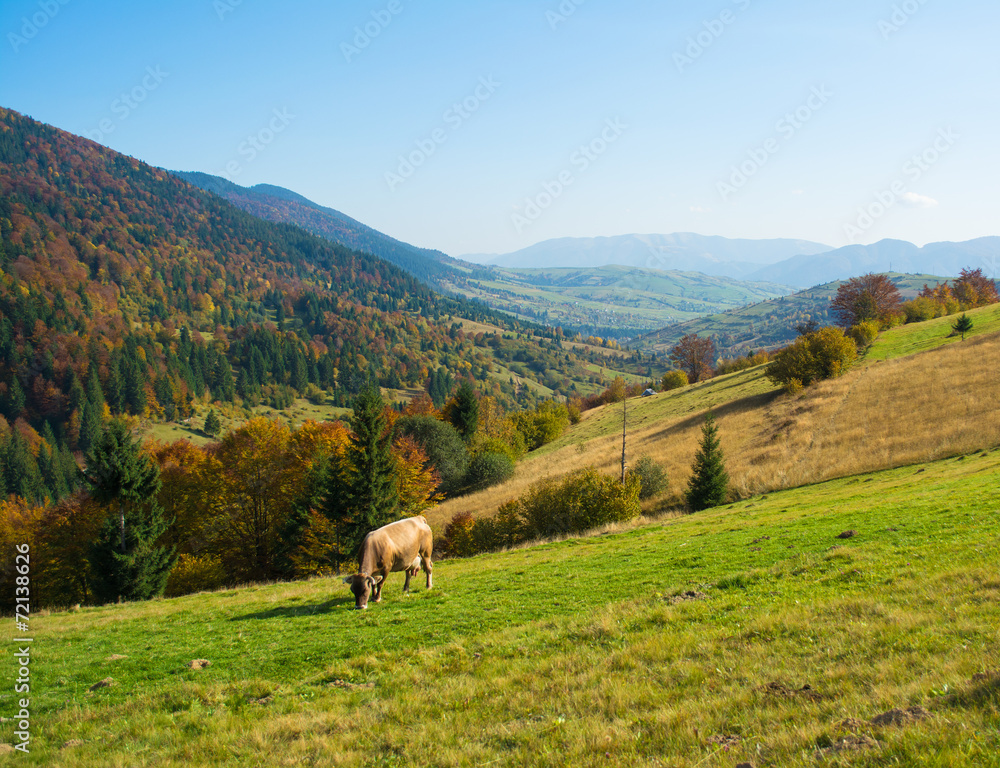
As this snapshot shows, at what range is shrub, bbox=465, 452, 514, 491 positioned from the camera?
68.9 meters

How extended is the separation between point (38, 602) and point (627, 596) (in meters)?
56.7

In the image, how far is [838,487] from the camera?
3359 cm

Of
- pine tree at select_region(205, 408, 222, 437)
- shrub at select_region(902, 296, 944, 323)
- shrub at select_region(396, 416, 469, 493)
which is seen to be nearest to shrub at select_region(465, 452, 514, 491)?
shrub at select_region(396, 416, 469, 493)

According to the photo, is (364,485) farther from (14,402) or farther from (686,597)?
(14,402)

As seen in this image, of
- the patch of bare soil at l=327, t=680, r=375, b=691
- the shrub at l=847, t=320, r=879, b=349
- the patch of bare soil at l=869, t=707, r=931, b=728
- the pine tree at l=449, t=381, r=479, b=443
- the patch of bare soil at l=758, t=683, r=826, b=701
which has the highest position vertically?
the shrub at l=847, t=320, r=879, b=349

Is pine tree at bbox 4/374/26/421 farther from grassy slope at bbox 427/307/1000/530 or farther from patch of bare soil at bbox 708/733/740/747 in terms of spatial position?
→ patch of bare soil at bbox 708/733/740/747

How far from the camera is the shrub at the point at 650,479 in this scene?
150 feet

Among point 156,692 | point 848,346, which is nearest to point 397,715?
point 156,692

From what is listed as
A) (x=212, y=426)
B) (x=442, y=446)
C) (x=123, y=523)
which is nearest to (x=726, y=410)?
(x=442, y=446)

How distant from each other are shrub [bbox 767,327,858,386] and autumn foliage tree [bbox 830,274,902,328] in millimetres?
23875

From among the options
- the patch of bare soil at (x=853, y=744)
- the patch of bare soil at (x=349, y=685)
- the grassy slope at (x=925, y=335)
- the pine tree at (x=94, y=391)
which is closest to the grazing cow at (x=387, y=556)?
the patch of bare soil at (x=349, y=685)

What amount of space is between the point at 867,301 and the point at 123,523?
331 feet

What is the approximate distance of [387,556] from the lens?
1727 centimetres

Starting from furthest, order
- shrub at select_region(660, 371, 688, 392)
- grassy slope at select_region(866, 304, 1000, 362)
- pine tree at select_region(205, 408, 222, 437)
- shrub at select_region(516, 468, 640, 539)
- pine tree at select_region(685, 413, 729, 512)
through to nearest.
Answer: pine tree at select_region(205, 408, 222, 437) → shrub at select_region(660, 371, 688, 392) → grassy slope at select_region(866, 304, 1000, 362) → pine tree at select_region(685, 413, 729, 512) → shrub at select_region(516, 468, 640, 539)
